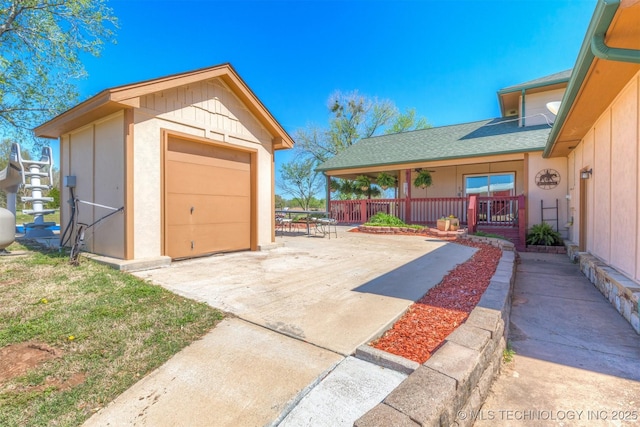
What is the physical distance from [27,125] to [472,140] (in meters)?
18.7

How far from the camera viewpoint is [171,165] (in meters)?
5.20

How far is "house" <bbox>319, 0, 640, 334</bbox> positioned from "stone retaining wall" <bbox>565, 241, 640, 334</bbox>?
0.05 ft

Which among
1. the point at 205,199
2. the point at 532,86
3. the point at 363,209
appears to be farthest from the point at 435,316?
the point at 532,86

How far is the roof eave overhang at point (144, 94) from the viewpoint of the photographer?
4359 millimetres

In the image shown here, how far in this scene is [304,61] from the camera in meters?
20.0

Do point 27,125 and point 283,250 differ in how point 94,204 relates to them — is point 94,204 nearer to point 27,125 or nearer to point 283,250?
point 283,250

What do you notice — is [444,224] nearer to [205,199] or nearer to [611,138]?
[611,138]

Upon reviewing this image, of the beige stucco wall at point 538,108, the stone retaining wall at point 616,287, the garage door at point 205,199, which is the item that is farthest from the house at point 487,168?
the garage door at point 205,199

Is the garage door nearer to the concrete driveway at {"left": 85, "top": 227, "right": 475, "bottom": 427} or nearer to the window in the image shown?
the concrete driveway at {"left": 85, "top": 227, "right": 475, "bottom": 427}

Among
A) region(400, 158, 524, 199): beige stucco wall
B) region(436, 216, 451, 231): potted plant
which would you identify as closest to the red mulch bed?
region(436, 216, 451, 231): potted plant

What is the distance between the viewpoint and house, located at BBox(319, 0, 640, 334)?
11.6ft

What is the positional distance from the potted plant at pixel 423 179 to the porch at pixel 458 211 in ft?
3.71

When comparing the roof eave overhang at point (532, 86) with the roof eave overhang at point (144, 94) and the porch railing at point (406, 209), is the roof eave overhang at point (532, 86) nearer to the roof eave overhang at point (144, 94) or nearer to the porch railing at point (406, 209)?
the porch railing at point (406, 209)

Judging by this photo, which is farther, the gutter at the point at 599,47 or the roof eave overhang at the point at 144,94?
the roof eave overhang at the point at 144,94
